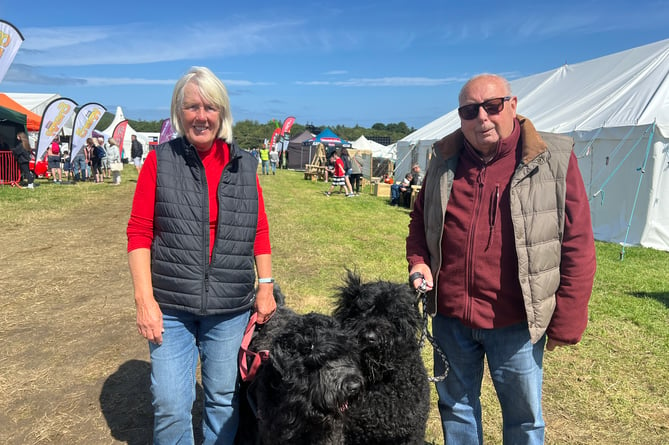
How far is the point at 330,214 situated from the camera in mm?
13977

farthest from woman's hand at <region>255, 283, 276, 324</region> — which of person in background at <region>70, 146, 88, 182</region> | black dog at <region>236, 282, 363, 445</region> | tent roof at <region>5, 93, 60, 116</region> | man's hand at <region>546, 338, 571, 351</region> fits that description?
tent roof at <region>5, 93, 60, 116</region>

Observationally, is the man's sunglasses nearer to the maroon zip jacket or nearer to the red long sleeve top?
the maroon zip jacket

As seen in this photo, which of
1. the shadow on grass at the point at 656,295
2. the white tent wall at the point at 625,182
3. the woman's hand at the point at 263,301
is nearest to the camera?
the woman's hand at the point at 263,301

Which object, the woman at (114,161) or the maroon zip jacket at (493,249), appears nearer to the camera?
the maroon zip jacket at (493,249)

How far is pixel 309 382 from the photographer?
1.94 metres

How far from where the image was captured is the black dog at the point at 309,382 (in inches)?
76.3

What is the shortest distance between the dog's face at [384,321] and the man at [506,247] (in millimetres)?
174

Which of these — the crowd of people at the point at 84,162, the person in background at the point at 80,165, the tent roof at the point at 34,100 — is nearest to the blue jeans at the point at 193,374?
the crowd of people at the point at 84,162

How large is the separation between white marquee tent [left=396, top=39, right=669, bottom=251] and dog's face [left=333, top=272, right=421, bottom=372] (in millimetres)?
8533

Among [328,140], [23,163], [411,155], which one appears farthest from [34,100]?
[411,155]

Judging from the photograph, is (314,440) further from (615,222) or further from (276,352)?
(615,222)

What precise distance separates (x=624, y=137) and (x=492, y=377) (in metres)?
9.95

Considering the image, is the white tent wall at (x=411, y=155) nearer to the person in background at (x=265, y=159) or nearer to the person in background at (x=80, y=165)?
the person in background at (x=265, y=159)

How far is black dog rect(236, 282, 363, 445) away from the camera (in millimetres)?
1938
